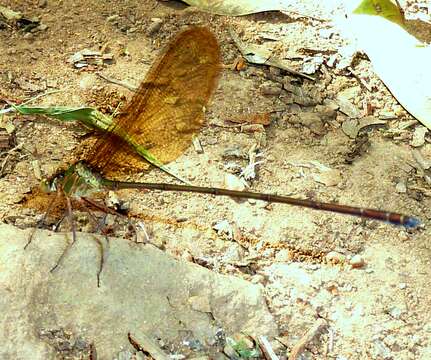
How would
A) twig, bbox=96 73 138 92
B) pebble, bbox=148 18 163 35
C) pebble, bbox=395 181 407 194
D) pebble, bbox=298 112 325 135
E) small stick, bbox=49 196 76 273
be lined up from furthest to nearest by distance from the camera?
pebble, bbox=148 18 163 35, twig, bbox=96 73 138 92, pebble, bbox=298 112 325 135, pebble, bbox=395 181 407 194, small stick, bbox=49 196 76 273

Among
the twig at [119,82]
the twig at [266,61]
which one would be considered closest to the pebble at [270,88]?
the twig at [266,61]

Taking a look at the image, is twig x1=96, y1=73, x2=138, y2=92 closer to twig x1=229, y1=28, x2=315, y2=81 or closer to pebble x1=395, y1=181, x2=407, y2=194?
twig x1=229, y1=28, x2=315, y2=81

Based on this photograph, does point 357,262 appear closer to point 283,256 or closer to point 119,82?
point 283,256

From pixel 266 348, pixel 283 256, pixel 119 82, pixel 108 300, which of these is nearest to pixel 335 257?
pixel 283 256

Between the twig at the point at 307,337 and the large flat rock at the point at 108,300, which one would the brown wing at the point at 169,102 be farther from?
the twig at the point at 307,337

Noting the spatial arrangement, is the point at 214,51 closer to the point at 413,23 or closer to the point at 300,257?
the point at 300,257

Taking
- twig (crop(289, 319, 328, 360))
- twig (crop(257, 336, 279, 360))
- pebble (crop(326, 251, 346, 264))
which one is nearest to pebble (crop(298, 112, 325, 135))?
pebble (crop(326, 251, 346, 264))
